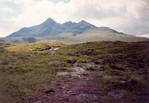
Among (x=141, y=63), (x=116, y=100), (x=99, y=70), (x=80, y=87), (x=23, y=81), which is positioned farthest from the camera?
(x=141, y=63)

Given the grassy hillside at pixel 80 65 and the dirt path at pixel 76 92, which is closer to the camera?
the dirt path at pixel 76 92

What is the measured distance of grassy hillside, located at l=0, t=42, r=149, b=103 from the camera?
2103 inches

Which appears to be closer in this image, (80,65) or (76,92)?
(76,92)

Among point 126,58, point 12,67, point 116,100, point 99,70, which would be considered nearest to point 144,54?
point 126,58

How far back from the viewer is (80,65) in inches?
2921

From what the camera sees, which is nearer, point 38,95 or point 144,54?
point 38,95

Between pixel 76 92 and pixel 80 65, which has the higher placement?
pixel 80 65

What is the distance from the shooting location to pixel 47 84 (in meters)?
56.9

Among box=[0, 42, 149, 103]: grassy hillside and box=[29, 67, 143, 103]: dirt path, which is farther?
box=[0, 42, 149, 103]: grassy hillside

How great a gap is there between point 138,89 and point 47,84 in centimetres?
1389

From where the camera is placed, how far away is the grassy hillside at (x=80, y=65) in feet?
175

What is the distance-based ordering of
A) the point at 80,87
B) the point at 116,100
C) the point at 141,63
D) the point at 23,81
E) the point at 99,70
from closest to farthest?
the point at 116,100, the point at 80,87, the point at 23,81, the point at 99,70, the point at 141,63

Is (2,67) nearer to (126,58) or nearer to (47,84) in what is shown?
(47,84)

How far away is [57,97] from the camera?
162 feet
